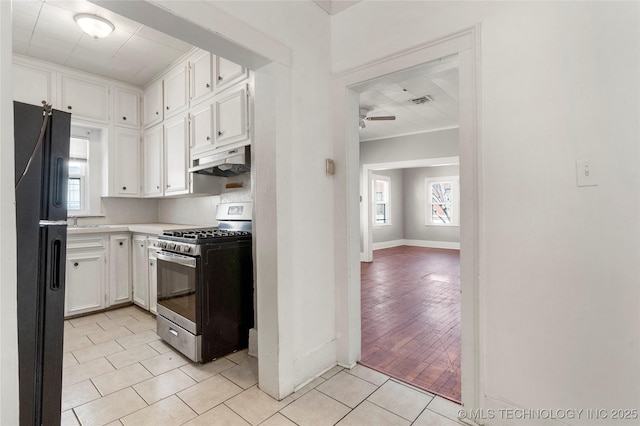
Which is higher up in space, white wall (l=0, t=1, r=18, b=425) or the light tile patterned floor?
white wall (l=0, t=1, r=18, b=425)

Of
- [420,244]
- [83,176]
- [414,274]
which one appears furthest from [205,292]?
[420,244]

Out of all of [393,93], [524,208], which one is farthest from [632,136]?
[393,93]

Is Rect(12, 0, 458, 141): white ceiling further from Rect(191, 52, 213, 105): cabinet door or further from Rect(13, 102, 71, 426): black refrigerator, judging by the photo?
Rect(13, 102, 71, 426): black refrigerator

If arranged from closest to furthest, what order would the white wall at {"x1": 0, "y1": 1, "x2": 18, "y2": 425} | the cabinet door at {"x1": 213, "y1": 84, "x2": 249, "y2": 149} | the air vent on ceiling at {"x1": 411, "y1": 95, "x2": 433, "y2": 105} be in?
the white wall at {"x1": 0, "y1": 1, "x2": 18, "y2": 425}
the cabinet door at {"x1": 213, "y1": 84, "x2": 249, "y2": 149}
the air vent on ceiling at {"x1": 411, "y1": 95, "x2": 433, "y2": 105}

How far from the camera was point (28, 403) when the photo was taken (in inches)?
42.9

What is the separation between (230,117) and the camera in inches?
106

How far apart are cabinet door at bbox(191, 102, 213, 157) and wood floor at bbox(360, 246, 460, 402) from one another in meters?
2.40

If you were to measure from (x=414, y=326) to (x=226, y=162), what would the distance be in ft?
7.76

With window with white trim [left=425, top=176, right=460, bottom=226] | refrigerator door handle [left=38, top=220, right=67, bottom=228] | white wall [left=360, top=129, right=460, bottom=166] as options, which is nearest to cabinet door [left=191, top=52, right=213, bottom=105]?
refrigerator door handle [left=38, top=220, right=67, bottom=228]

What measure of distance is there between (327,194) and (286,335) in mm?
1003

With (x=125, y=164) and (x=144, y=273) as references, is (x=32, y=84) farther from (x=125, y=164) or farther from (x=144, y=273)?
(x=144, y=273)

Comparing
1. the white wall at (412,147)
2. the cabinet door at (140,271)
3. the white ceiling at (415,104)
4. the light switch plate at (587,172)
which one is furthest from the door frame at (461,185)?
the white wall at (412,147)

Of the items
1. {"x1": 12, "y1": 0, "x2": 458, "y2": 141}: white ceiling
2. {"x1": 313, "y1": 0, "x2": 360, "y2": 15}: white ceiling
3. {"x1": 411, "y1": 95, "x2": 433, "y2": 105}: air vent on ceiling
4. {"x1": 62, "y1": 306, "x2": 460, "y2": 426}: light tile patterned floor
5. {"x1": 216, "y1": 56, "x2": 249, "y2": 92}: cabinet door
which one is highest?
{"x1": 12, "y1": 0, "x2": 458, "y2": 141}: white ceiling

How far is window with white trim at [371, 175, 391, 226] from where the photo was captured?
28.0 ft
